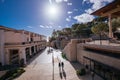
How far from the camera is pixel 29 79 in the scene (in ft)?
55.8

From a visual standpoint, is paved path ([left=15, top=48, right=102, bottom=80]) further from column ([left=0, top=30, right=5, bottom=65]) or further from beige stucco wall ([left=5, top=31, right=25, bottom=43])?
beige stucco wall ([left=5, top=31, right=25, bottom=43])

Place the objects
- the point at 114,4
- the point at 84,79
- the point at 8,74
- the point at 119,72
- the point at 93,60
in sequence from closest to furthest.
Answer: the point at 119,72, the point at 114,4, the point at 84,79, the point at 93,60, the point at 8,74

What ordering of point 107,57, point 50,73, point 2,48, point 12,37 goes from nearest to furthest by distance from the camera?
point 107,57, point 50,73, point 2,48, point 12,37

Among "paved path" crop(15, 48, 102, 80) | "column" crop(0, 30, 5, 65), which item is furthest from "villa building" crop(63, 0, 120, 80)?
"column" crop(0, 30, 5, 65)

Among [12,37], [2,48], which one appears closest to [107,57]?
[2,48]

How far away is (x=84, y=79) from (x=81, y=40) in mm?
12510

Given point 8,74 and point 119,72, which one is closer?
point 119,72

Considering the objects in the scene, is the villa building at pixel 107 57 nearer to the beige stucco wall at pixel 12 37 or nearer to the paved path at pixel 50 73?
the paved path at pixel 50 73

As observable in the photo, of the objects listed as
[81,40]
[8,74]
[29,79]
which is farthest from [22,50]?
[81,40]

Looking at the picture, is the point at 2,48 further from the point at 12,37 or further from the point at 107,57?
the point at 107,57

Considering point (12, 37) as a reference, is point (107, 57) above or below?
below

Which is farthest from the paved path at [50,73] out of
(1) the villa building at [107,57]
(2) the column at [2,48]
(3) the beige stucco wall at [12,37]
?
(3) the beige stucco wall at [12,37]

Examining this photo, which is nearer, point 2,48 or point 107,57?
point 107,57

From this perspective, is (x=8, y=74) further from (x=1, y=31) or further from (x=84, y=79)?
(x=84, y=79)
